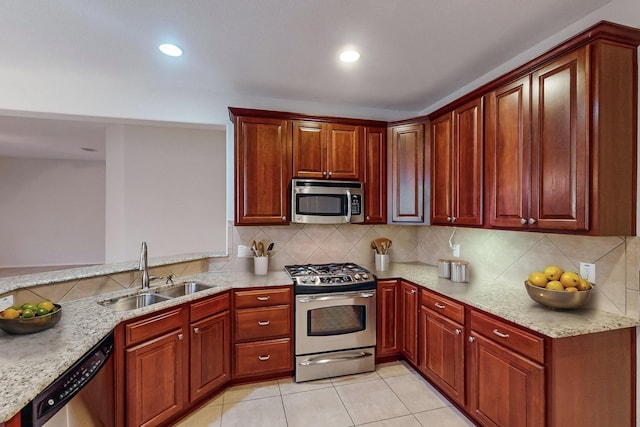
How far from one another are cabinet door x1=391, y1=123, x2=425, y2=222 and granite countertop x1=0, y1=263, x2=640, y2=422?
0.75 meters

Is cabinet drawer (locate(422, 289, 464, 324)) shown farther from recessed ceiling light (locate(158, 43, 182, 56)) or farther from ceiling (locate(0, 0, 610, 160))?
recessed ceiling light (locate(158, 43, 182, 56))

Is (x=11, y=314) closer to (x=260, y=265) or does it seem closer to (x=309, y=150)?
(x=260, y=265)

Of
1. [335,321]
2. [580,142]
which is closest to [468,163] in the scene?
[580,142]

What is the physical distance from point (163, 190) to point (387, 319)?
3.25 meters

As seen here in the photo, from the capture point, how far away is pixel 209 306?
237cm

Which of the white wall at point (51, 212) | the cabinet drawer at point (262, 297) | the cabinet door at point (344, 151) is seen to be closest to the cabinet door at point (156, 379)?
the cabinet drawer at point (262, 297)

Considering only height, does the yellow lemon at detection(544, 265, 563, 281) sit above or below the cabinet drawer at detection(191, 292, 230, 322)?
above

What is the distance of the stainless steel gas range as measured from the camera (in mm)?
2662

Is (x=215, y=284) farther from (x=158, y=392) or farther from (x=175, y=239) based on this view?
(x=175, y=239)

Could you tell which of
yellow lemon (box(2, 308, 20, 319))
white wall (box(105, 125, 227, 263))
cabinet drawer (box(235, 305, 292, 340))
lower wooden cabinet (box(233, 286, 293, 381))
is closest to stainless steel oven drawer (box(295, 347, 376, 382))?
lower wooden cabinet (box(233, 286, 293, 381))

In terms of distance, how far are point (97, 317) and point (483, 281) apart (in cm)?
288

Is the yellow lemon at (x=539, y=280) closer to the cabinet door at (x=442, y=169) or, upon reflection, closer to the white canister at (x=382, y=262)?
the cabinet door at (x=442, y=169)

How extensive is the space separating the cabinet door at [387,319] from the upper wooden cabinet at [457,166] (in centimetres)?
77

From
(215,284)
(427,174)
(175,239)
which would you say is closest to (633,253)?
(427,174)
